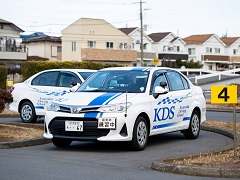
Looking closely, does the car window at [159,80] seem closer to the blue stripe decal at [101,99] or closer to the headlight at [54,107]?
the blue stripe decal at [101,99]

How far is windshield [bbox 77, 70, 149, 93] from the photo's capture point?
11.9 m

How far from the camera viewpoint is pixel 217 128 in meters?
15.3

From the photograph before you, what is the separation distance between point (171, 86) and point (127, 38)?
7244cm

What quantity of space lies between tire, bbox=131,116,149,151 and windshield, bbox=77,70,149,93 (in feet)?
2.55

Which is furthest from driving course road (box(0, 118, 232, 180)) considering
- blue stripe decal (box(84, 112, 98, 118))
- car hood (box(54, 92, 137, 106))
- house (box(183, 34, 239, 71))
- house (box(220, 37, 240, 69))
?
house (box(220, 37, 240, 69))

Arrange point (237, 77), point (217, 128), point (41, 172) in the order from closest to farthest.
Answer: point (41, 172), point (217, 128), point (237, 77)

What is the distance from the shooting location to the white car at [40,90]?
1692cm

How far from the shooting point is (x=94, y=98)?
36.5 ft

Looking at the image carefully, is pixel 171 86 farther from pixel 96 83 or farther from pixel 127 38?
pixel 127 38

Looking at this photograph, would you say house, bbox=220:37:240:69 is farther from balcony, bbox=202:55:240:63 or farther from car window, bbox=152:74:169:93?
car window, bbox=152:74:169:93

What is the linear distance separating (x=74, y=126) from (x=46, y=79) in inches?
262

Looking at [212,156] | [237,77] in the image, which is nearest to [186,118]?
[212,156]

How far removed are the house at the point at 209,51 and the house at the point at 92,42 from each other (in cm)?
2158

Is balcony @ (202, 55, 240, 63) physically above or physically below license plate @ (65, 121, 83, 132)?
above
